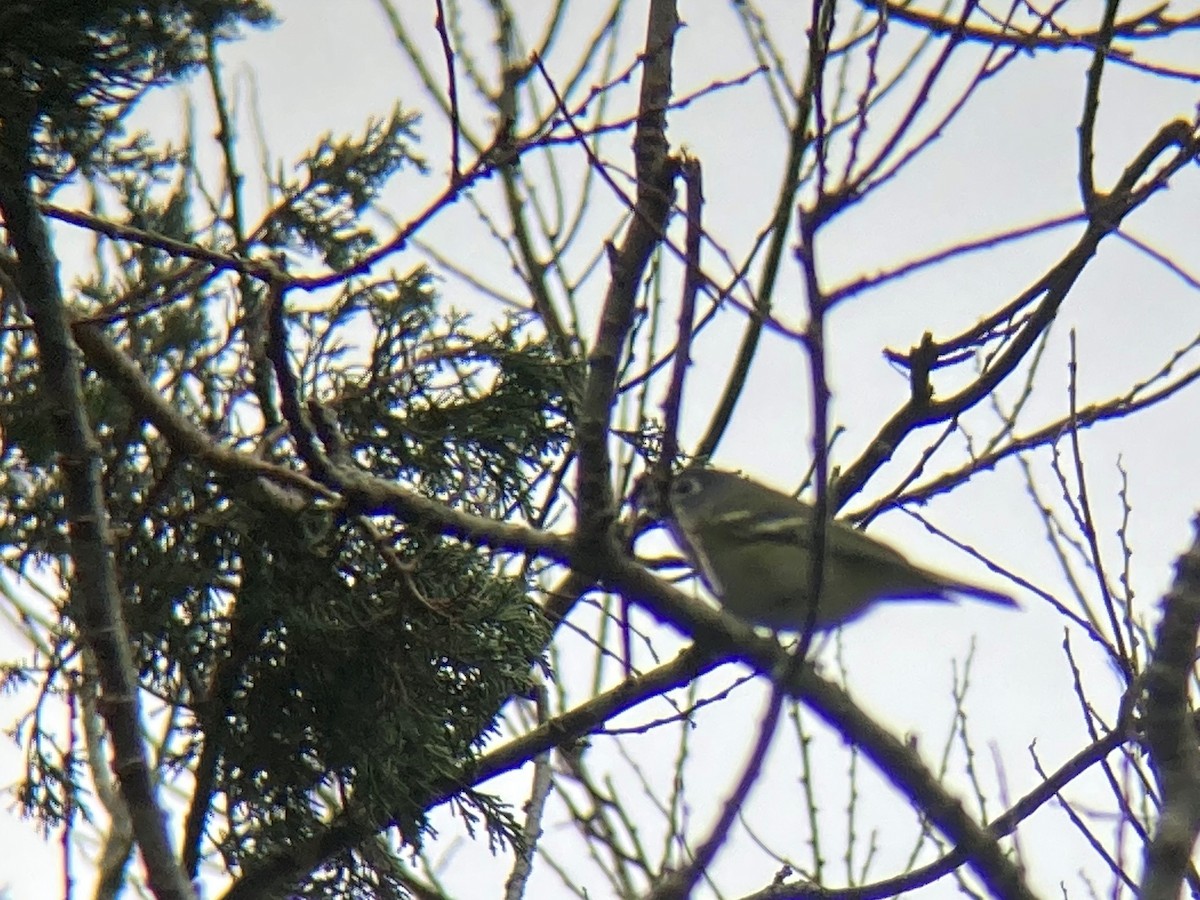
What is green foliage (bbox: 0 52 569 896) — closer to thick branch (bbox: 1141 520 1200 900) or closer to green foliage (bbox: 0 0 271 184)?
green foliage (bbox: 0 0 271 184)

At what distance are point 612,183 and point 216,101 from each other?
3.93 feet

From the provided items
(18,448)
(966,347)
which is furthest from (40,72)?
(966,347)

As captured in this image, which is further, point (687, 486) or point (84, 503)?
point (687, 486)

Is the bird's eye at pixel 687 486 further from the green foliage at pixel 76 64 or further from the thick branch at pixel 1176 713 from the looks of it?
the thick branch at pixel 1176 713

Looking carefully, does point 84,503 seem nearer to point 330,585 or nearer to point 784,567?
point 330,585

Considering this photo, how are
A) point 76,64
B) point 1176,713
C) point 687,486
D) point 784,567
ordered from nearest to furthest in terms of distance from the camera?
point 1176,713 < point 76,64 < point 784,567 < point 687,486

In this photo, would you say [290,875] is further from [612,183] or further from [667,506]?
[612,183]

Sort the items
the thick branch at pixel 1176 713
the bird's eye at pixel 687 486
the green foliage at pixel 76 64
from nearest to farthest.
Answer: the thick branch at pixel 1176 713
the green foliage at pixel 76 64
the bird's eye at pixel 687 486

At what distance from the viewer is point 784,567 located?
4012 mm

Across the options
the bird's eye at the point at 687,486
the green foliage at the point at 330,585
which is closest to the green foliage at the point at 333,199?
the green foliage at the point at 330,585

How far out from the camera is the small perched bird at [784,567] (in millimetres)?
3990

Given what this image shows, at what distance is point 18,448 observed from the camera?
2729 mm

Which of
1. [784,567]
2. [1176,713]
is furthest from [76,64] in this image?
[784,567]

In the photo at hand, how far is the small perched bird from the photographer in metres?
3.99
